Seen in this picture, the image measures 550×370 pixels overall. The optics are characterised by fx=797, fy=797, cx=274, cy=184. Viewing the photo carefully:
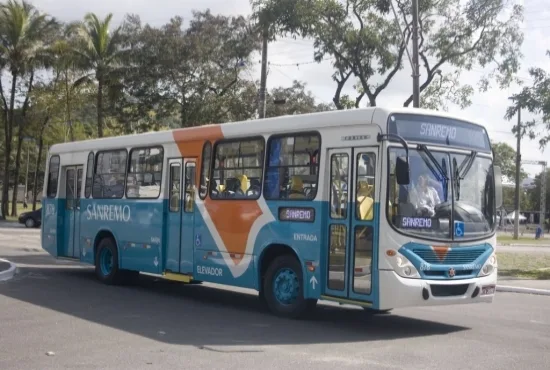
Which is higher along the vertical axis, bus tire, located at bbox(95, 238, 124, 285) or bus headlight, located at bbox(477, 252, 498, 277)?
bus headlight, located at bbox(477, 252, 498, 277)

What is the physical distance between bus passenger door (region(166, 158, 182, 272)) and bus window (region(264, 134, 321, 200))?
→ 8.77 ft

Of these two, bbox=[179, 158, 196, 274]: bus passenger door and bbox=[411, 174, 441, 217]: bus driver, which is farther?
bbox=[179, 158, 196, 274]: bus passenger door

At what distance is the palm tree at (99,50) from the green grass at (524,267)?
23.0 m

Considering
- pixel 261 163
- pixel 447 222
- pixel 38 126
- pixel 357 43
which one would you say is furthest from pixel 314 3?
pixel 38 126

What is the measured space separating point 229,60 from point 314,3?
16950mm

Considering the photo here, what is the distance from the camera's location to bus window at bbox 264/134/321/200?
11961 millimetres

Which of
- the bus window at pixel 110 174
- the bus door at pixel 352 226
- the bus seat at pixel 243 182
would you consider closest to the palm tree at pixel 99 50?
the bus window at pixel 110 174

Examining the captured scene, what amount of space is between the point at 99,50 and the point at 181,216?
29.7 meters

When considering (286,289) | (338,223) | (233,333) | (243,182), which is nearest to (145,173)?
(243,182)

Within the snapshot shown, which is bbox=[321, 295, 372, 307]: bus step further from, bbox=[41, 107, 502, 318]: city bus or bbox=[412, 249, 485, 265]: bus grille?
bbox=[412, 249, 485, 265]: bus grille

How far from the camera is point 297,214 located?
12039 mm

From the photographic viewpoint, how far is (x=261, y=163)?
12898mm

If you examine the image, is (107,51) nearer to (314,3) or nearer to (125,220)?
(314,3)

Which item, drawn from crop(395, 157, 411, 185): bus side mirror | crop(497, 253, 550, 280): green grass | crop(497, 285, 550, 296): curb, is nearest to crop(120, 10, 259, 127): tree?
crop(497, 253, 550, 280): green grass
